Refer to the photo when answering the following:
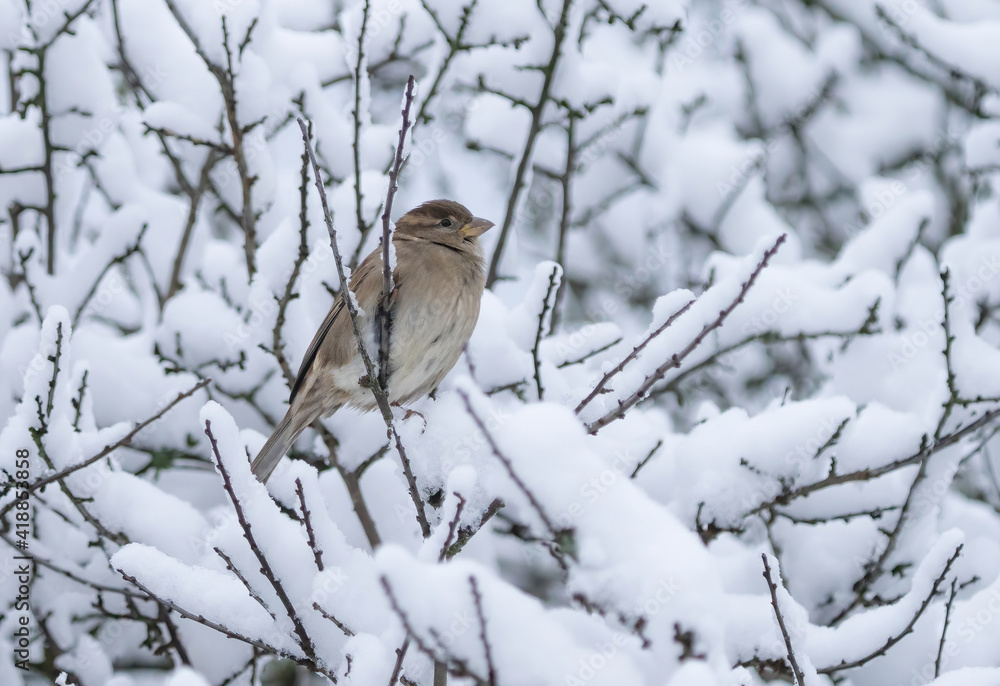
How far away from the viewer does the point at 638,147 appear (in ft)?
20.7

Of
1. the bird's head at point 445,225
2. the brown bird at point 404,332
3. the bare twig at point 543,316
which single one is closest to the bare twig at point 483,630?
the bare twig at point 543,316

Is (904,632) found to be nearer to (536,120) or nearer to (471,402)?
(471,402)

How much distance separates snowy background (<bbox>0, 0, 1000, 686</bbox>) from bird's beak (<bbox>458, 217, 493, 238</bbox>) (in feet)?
1.10

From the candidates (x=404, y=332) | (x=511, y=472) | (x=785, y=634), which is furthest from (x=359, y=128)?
(x=785, y=634)

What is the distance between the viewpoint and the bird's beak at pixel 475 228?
419cm

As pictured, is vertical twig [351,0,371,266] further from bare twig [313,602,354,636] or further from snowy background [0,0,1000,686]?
bare twig [313,602,354,636]

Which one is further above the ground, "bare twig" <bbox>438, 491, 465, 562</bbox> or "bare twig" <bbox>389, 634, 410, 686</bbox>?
"bare twig" <bbox>438, 491, 465, 562</bbox>

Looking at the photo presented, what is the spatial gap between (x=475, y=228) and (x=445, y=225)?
150 millimetres

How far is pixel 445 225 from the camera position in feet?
14.0

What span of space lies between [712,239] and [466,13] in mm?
2939

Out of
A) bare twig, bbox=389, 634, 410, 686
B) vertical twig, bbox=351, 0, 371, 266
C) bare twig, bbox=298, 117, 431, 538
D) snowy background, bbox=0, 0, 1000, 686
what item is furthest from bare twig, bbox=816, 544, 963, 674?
vertical twig, bbox=351, 0, 371, 266

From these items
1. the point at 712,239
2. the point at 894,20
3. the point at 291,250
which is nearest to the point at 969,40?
the point at 894,20

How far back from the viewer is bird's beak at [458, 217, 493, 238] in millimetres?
4191

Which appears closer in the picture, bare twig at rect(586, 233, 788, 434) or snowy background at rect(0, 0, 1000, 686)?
snowy background at rect(0, 0, 1000, 686)
